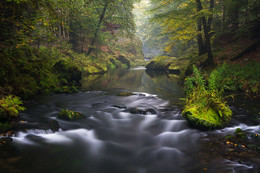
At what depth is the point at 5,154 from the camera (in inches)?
121

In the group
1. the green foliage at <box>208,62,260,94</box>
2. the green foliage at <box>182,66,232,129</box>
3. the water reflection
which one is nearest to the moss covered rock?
the green foliage at <box>182,66,232,129</box>

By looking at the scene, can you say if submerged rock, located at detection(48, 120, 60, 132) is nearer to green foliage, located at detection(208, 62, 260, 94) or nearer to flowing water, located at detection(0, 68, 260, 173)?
flowing water, located at detection(0, 68, 260, 173)

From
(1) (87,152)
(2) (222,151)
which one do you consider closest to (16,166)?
(1) (87,152)

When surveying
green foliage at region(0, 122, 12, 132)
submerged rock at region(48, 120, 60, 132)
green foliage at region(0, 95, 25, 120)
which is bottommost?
submerged rock at region(48, 120, 60, 132)

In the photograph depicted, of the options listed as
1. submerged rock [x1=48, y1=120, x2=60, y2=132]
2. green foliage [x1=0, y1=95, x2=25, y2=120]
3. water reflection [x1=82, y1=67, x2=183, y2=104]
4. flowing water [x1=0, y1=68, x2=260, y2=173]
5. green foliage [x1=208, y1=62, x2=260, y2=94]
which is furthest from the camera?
water reflection [x1=82, y1=67, x2=183, y2=104]

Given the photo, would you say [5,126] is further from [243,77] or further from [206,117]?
[243,77]

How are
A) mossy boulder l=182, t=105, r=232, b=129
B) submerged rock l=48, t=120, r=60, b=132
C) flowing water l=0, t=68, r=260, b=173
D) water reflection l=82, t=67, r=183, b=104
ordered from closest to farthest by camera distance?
flowing water l=0, t=68, r=260, b=173 → submerged rock l=48, t=120, r=60, b=132 → mossy boulder l=182, t=105, r=232, b=129 → water reflection l=82, t=67, r=183, b=104

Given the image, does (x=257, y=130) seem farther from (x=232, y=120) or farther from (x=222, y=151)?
(x=222, y=151)

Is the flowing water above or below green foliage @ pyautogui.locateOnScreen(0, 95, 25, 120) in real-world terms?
below

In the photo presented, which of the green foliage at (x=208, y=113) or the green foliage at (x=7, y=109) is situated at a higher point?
the green foliage at (x=7, y=109)

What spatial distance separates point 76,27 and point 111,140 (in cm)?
1928

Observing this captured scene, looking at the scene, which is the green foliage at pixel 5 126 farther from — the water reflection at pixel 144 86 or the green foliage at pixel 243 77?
the green foliage at pixel 243 77

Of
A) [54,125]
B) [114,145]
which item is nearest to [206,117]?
[114,145]

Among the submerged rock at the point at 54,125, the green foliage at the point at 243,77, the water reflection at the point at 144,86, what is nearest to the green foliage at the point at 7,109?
the submerged rock at the point at 54,125
